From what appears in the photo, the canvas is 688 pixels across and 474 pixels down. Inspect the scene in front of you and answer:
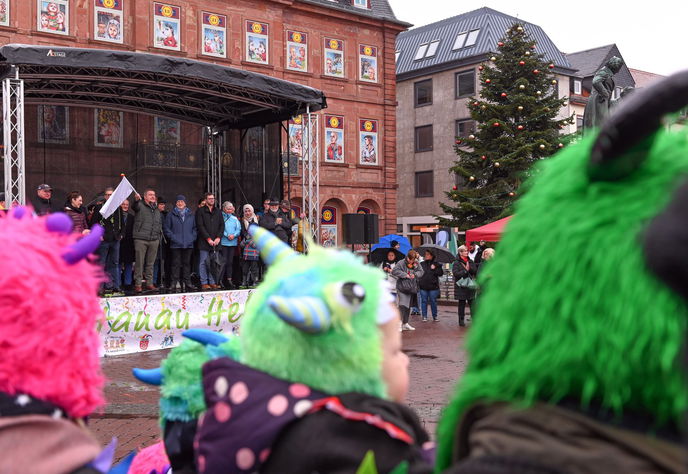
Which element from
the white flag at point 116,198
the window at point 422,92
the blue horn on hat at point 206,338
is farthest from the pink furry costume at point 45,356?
the window at point 422,92

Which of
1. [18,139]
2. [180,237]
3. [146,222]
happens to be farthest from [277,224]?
[18,139]

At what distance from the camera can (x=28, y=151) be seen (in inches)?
749

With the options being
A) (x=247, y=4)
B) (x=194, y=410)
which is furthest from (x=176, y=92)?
(x=194, y=410)

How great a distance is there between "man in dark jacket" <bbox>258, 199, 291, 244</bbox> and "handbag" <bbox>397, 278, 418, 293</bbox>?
251cm

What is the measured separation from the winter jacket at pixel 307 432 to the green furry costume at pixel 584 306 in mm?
454

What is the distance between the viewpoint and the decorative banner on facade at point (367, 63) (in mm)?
30109

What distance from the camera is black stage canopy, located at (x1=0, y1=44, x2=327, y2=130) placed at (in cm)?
1334

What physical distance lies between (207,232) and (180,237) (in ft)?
1.77

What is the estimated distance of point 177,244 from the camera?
14.0m

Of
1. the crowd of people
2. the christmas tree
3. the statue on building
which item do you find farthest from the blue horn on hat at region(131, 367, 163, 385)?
the christmas tree

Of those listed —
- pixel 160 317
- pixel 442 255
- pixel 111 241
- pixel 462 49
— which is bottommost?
pixel 160 317

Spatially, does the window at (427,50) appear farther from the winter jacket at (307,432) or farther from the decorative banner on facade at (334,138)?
the winter jacket at (307,432)

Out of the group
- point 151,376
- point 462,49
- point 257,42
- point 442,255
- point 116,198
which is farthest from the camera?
point 462,49

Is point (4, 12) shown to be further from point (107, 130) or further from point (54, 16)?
point (107, 130)
